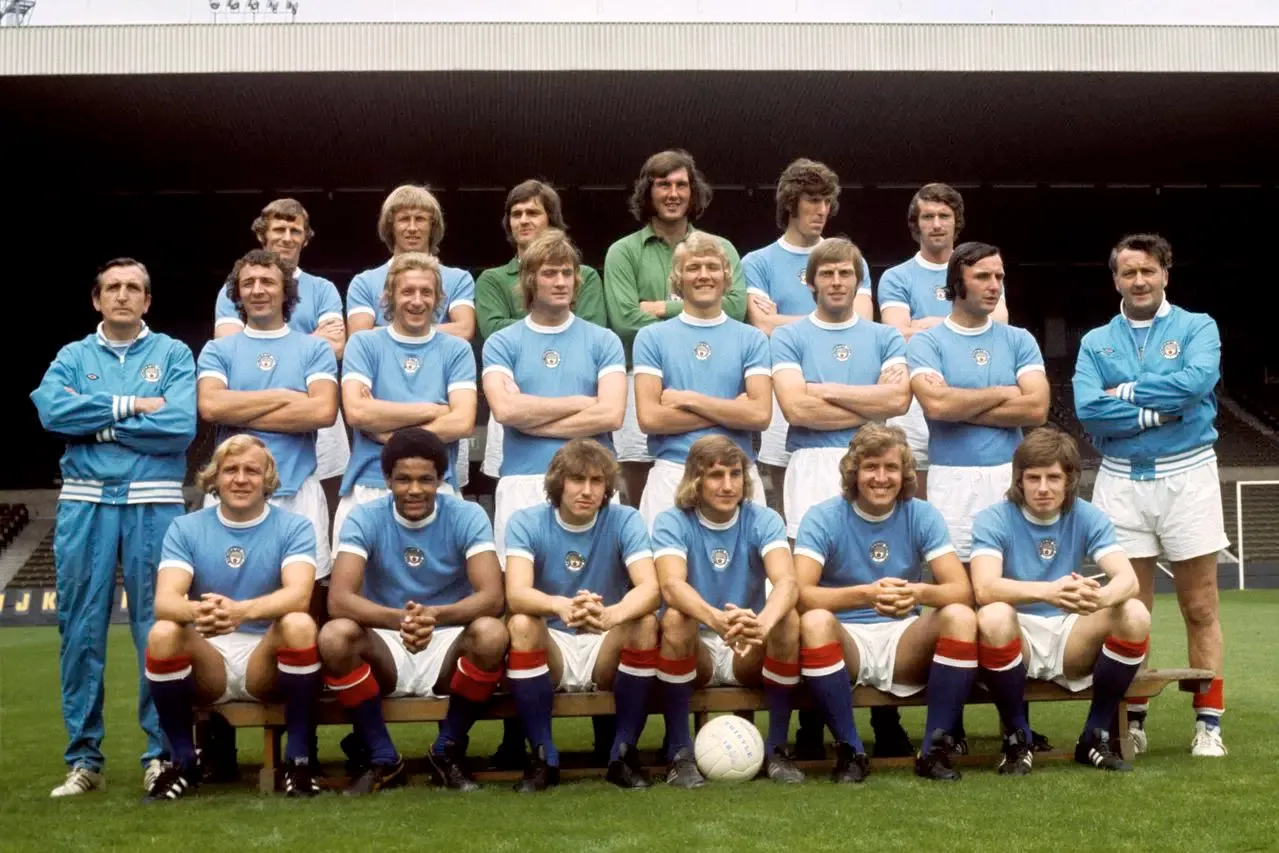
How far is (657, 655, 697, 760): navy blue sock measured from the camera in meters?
5.23

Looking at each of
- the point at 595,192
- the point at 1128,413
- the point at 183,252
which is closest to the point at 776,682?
the point at 1128,413

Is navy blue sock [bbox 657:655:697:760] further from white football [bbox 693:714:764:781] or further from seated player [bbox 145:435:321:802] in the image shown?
seated player [bbox 145:435:321:802]

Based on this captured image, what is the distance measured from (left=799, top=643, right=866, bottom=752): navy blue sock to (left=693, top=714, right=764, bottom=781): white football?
275mm

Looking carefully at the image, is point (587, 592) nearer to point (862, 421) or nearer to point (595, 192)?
point (862, 421)

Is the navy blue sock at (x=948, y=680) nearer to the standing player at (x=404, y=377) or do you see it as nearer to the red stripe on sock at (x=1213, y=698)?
the red stripe on sock at (x=1213, y=698)

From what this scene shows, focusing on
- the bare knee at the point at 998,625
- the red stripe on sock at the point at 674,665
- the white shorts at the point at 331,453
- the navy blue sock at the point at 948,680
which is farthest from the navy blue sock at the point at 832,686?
the white shorts at the point at 331,453

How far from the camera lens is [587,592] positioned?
5027 mm

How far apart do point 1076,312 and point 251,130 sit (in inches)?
666

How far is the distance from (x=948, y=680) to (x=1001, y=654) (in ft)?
0.66

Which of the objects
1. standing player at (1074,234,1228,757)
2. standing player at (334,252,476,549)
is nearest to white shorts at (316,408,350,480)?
standing player at (334,252,476,549)

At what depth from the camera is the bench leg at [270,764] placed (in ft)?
17.1

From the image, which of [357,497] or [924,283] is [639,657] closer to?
[357,497]

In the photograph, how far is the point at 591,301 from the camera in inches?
259

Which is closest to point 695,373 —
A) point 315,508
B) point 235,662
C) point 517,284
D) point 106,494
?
point 517,284
